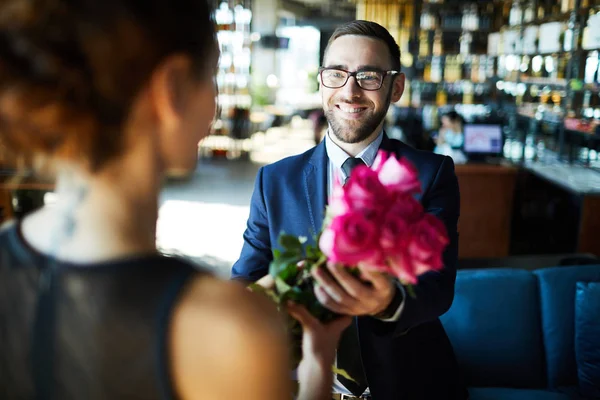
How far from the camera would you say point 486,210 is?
586 cm

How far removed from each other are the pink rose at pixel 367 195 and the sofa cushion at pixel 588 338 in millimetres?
2040

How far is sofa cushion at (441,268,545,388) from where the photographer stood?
260 cm

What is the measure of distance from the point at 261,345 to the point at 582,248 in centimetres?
507

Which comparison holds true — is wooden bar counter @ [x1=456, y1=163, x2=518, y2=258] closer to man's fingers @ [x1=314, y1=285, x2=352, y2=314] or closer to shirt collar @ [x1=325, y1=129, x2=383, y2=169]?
shirt collar @ [x1=325, y1=129, x2=383, y2=169]

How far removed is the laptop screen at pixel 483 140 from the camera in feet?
21.2

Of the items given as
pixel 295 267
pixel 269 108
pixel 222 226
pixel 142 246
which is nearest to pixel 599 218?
pixel 222 226

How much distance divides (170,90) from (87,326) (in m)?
0.28

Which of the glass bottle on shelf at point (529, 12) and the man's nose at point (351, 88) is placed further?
the glass bottle on shelf at point (529, 12)

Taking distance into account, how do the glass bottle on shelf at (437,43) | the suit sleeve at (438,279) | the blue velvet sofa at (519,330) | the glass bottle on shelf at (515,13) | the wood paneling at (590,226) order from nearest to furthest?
the suit sleeve at (438,279) < the blue velvet sofa at (519,330) < the wood paneling at (590,226) < the glass bottle on shelf at (515,13) < the glass bottle on shelf at (437,43)

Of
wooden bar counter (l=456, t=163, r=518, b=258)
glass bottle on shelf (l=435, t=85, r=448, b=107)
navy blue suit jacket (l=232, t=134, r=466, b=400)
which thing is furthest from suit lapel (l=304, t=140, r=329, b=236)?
glass bottle on shelf (l=435, t=85, r=448, b=107)

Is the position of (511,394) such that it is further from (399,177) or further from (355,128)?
(399,177)

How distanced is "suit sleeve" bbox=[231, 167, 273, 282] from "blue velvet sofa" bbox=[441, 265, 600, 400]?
4.22 ft

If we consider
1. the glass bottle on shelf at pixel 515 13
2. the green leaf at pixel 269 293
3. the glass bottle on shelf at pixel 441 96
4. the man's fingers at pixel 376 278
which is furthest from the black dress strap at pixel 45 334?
the glass bottle on shelf at pixel 441 96

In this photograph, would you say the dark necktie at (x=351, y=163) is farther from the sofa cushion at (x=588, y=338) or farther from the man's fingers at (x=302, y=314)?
the sofa cushion at (x=588, y=338)
